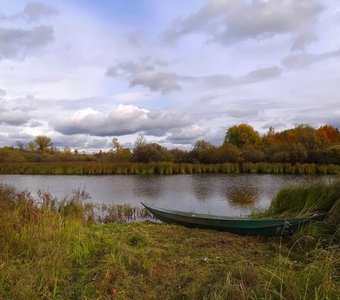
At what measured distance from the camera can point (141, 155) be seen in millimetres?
47094

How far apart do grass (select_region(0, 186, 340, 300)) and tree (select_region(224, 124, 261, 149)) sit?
58914 mm

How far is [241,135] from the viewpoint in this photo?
67938mm

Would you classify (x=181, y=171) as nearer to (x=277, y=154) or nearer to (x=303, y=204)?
(x=277, y=154)

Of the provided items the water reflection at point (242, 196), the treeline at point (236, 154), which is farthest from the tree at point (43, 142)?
the water reflection at point (242, 196)

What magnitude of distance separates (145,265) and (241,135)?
63.3 meters

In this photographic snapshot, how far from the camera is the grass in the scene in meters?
4.66

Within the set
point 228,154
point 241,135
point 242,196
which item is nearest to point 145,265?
point 242,196

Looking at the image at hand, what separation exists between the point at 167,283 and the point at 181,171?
35112mm

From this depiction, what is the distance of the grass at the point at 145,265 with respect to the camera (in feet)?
15.3

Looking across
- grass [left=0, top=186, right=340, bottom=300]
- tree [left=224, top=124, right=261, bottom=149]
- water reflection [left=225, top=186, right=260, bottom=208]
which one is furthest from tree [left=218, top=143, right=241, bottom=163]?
grass [left=0, top=186, right=340, bottom=300]

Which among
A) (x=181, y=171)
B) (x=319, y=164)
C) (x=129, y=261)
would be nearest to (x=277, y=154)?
(x=319, y=164)

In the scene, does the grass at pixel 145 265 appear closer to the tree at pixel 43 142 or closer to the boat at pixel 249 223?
the boat at pixel 249 223

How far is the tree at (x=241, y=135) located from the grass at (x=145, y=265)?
2319 inches

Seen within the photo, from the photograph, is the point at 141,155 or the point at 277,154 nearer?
the point at 277,154
